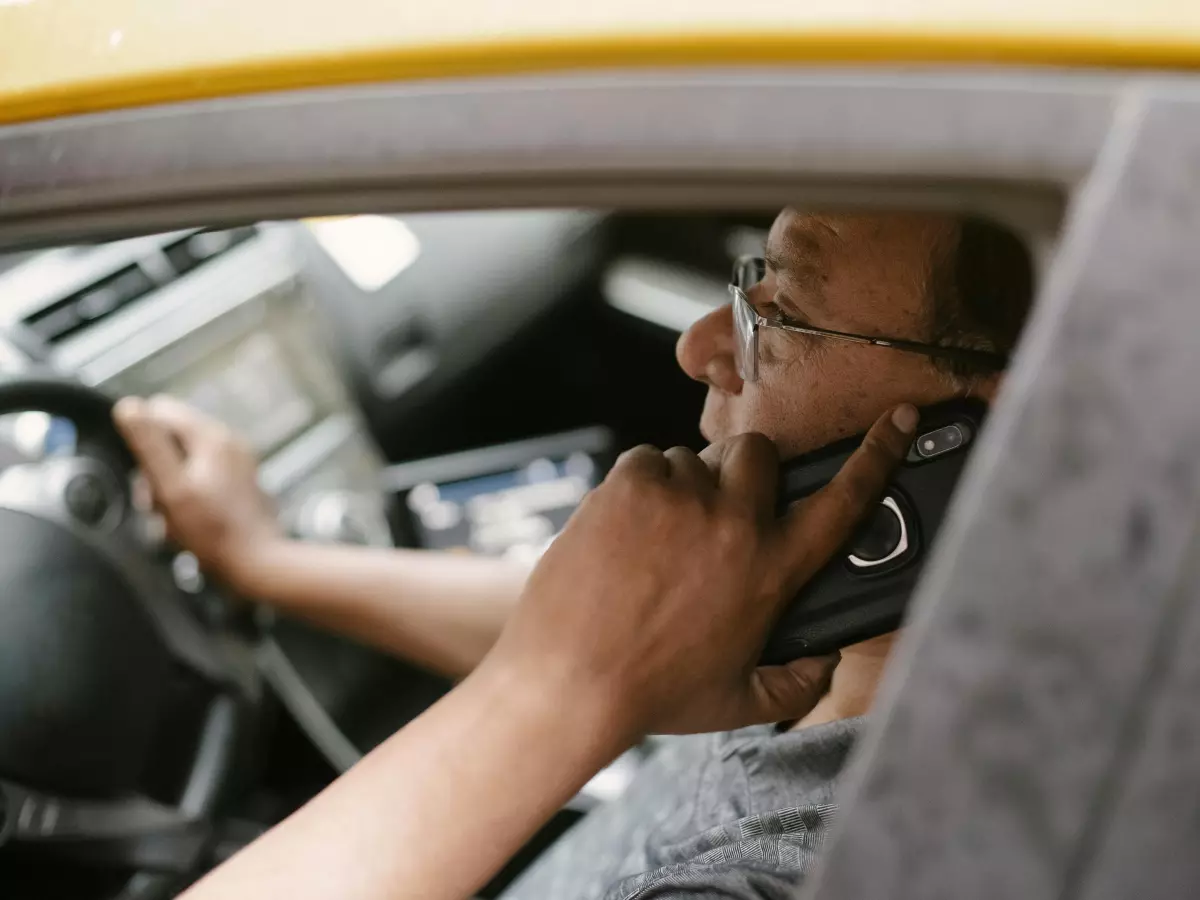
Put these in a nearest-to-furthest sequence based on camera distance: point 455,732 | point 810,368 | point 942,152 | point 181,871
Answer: point 942,152 → point 455,732 → point 810,368 → point 181,871

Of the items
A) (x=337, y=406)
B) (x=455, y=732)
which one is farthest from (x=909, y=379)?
(x=337, y=406)

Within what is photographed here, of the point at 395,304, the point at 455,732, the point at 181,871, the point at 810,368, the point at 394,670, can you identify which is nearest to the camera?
the point at 455,732

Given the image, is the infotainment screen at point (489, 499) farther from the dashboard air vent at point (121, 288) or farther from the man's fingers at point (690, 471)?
the man's fingers at point (690, 471)

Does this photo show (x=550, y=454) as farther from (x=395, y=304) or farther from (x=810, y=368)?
(x=810, y=368)

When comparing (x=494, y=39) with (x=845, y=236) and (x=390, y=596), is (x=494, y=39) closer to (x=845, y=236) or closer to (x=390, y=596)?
(x=845, y=236)

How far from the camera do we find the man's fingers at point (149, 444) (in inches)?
Answer: 49.5

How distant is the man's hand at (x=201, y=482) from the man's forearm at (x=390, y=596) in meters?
0.03

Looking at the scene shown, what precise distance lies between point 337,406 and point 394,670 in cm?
46

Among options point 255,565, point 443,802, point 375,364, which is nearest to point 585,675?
point 443,802

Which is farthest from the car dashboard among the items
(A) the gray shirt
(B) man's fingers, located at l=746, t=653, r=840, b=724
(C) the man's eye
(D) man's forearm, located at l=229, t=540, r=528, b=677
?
(B) man's fingers, located at l=746, t=653, r=840, b=724

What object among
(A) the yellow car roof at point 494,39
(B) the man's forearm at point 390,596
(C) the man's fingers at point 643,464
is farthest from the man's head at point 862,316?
(B) the man's forearm at point 390,596

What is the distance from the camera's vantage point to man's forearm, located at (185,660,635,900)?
64 centimetres

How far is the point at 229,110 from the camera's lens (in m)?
0.50

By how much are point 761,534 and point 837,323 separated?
0.63 feet
